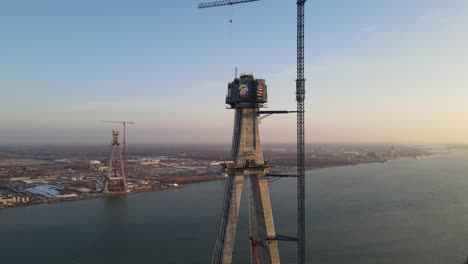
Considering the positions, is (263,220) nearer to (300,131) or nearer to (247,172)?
(247,172)

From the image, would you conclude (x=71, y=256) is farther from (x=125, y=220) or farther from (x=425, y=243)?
(x=425, y=243)

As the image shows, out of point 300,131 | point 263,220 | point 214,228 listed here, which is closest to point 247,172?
point 263,220

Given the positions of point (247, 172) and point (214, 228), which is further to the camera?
point (214, 228)

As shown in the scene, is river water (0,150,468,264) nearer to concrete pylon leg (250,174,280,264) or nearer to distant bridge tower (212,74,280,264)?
concrete pylon leg (250,174,280,264)

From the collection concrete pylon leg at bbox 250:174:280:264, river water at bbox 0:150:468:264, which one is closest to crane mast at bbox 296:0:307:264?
concrete pylon leg at bbox 250:174:280:264

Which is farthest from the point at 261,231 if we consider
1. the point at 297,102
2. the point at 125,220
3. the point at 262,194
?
the point at 125,220

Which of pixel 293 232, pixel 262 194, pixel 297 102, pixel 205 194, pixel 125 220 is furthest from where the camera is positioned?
pixel 205 194
